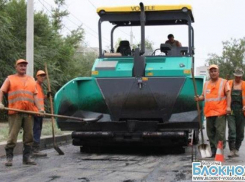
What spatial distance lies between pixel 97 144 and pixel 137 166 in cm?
192

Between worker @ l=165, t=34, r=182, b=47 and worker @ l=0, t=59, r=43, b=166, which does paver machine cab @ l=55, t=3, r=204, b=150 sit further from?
worker @ l=0, t=59, r=43, b=166

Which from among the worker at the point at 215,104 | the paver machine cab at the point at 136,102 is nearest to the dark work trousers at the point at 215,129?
the worker at the point at 215,104

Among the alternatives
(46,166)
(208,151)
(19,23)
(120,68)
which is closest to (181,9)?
(120,68)

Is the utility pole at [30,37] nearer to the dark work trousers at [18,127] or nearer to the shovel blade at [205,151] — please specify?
the dark work trousers at [18,127]

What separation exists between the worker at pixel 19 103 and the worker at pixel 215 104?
2.85 m

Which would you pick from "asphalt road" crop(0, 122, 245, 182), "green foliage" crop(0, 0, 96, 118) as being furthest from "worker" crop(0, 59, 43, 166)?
"green foliage" crop(0, 0, 96, 118)

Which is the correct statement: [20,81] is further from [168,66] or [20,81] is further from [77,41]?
[77,41]

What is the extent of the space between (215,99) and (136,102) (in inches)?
59.3

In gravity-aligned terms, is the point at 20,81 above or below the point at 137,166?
above

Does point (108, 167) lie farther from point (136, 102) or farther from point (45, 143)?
point (45, 143)

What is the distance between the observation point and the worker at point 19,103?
7.70 meters

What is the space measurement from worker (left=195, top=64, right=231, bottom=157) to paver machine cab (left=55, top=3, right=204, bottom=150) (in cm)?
36

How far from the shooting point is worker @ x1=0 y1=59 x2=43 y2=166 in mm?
7695

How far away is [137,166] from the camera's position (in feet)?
24.4
